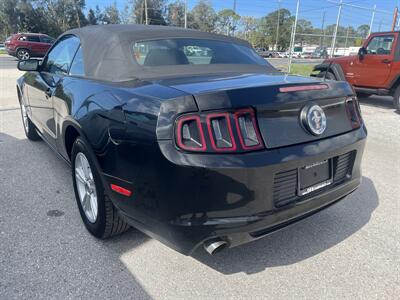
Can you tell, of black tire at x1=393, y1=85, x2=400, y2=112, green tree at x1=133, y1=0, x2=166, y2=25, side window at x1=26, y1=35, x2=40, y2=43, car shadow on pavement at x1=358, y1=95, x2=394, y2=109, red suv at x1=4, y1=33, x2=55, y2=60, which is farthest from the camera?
green tree at x1=133, y1=0, x2=166, y2=25

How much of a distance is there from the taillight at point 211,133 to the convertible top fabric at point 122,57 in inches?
34.7

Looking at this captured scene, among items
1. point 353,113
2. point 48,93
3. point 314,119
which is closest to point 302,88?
point 314,119

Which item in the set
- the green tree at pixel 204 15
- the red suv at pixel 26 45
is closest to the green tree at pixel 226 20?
the green tree at pixel 204 15

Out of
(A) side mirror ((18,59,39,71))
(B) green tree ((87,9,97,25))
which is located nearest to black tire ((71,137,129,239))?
(A) side mirror ((18,59,39,71))

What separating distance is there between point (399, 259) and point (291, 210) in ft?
3.70

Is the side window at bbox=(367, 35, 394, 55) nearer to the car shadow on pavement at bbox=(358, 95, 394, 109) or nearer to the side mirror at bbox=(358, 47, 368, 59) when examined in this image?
the side mirror at bbox=(358, 47, 368, 59)

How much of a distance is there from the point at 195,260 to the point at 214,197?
841 millimetres

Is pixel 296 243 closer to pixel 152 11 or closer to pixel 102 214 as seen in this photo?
pixel 102 214

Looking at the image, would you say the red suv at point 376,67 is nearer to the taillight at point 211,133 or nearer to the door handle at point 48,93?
the door handle at point 48,93

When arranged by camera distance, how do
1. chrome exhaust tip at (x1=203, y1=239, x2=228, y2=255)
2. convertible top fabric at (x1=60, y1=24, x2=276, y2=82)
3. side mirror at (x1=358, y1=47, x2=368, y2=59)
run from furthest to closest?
side mirror at (x1=358, y1=47, x2=368, y2=59) → convertible top fabric at (x1=60, y1=24, x2=276, y2=82) → chrome exhaust tip at (x1=203, y1=239, x2=228, y2=255)

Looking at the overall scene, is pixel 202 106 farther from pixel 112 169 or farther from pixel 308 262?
pixel 308 262

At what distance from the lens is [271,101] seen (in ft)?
6.15

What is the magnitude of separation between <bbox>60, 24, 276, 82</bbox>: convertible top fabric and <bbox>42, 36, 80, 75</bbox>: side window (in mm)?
179

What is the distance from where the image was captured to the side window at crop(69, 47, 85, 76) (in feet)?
9.53
